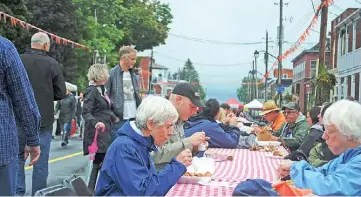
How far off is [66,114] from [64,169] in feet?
20.7

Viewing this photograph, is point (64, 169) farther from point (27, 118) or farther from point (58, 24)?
point (58, 24)

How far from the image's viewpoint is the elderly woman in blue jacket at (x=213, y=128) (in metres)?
6.14

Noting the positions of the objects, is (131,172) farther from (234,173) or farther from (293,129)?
(293,129)

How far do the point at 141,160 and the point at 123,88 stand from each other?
144 inches

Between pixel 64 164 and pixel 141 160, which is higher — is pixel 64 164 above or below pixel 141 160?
below

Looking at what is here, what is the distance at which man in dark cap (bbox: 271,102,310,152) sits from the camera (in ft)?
22.1

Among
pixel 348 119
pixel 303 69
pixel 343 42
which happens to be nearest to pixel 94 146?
pixel 348 119

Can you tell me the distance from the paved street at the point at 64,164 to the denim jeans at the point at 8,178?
11.5 feet

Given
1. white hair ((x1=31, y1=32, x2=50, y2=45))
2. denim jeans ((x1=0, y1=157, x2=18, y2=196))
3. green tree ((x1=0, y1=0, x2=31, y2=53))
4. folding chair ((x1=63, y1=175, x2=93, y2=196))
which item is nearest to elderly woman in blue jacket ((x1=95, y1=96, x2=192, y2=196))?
folding chair ((x1=63, y1=175, x2=93, y2=196))

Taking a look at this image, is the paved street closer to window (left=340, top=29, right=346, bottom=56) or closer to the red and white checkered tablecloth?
the red and white checkered tablecloth

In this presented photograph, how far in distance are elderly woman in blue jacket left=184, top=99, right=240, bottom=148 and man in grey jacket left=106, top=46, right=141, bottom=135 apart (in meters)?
0.78

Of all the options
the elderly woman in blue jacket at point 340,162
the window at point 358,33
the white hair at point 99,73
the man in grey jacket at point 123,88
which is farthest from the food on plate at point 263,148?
the window at point 358,33

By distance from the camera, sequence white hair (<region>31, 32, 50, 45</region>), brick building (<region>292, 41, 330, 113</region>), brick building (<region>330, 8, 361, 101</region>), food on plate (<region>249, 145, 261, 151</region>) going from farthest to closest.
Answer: brick building (<region>292, 41, 330, 113</region>)
brick building (<region>330, 8, 361, 101</region>)
food on plate (<region>249, 145, 261, 151</region>)
white hair (<region>31, 32, 50, 45</region>)

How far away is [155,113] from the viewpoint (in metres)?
2.88
